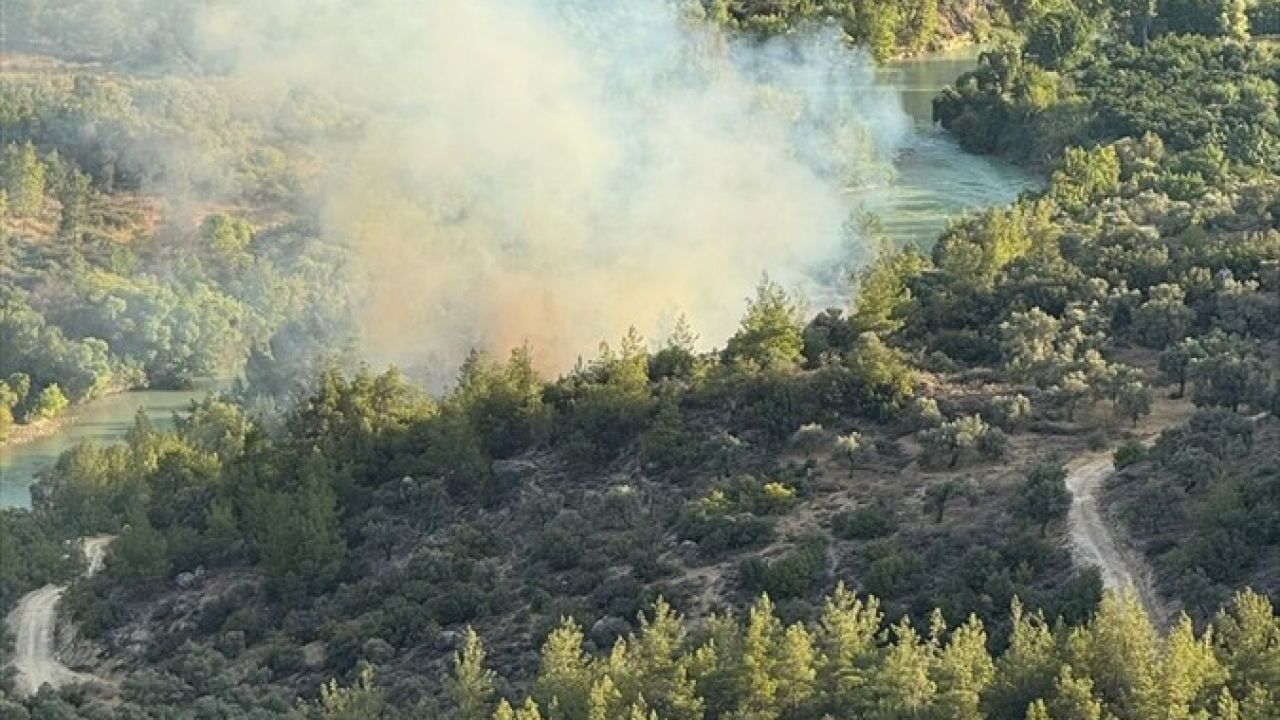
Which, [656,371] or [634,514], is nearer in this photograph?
[634,514]

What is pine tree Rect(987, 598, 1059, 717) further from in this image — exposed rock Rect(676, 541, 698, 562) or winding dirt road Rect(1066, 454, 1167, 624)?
exposed rock Rect(676, 541, 698, 562)

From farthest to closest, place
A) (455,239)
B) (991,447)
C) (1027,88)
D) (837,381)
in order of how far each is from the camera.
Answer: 1. (1027,88)
2. (455,239)
3. (837,381)
4. (991,447)

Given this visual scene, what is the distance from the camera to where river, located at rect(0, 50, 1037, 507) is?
86.1 m

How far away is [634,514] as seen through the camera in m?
55.9

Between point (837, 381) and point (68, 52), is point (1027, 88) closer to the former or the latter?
point (68, 52)

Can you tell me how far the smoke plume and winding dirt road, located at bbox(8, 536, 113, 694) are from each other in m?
17.4

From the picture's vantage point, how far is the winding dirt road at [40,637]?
56469 millimetres

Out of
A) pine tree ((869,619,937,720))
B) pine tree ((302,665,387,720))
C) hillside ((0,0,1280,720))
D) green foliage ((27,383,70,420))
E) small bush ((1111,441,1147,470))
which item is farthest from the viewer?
green foliage ((27,383,70,420))

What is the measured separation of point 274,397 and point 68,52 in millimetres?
38470

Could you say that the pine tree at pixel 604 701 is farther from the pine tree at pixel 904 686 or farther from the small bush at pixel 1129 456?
the small bush at pixel 1129 456

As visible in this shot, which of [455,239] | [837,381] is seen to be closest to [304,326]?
[455,239]

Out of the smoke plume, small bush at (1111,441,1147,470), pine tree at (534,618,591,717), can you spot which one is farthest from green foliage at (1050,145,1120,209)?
pine tree at (534,618,591,717)

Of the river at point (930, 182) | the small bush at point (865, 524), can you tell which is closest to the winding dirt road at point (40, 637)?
the small bush at point (865, 524)

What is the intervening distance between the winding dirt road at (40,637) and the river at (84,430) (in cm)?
1608
